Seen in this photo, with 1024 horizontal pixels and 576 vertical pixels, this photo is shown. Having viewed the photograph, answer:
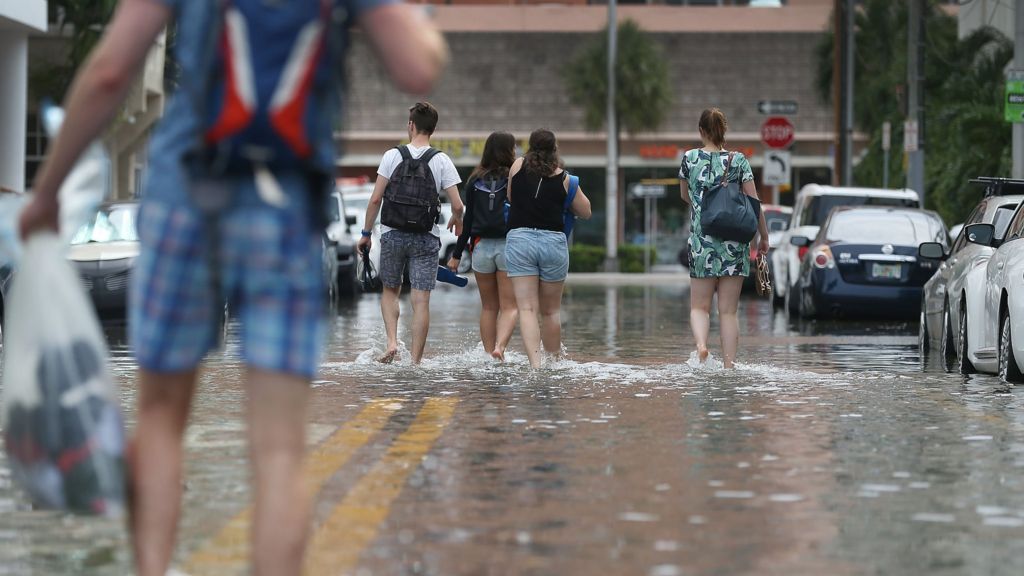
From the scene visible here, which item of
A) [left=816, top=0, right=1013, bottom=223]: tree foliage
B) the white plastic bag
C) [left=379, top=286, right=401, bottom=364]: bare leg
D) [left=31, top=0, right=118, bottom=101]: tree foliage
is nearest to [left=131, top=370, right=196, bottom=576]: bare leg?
the white plastic bag

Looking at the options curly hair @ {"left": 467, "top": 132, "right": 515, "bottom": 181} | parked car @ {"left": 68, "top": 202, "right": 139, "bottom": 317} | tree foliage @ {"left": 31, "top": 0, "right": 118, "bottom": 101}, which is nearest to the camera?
curly hair @ {"left": 467, "top": 132, "right": 515, "bottom": 181}

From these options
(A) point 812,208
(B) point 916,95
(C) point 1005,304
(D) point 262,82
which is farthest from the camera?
(B) point 916,95

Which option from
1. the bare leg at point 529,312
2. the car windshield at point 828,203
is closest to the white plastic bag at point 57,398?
the bare leg at point 529,312

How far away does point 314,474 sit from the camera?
7809 mm

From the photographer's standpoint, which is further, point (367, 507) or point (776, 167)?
point (776, 167)

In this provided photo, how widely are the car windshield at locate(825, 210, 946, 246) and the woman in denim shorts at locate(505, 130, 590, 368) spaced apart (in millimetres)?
9552

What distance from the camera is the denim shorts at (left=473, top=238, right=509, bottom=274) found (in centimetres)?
1399

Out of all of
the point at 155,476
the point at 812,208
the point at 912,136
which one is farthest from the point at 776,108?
the point at 155,476

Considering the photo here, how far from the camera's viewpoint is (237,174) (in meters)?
4.27

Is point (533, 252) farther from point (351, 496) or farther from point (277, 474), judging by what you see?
point (277, 474)

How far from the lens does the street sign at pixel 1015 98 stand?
22.9 meters

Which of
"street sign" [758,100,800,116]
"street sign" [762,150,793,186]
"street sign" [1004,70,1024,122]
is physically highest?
"street sign" [758,100,800,116]

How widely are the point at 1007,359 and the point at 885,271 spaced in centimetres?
980

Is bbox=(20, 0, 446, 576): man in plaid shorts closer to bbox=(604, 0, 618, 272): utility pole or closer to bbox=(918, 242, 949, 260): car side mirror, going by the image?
bbox=(918, 242, 949, 260): car side mirror
